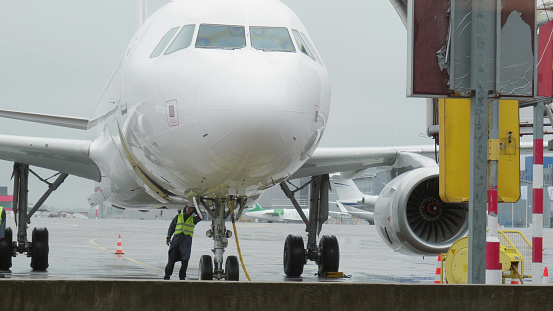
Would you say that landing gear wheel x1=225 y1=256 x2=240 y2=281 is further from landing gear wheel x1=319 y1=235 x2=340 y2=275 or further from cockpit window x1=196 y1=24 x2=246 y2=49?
landing gear wheel x1=319 y1=235 x2=340 y2=275

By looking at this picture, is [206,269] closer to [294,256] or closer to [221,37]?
[221,37]

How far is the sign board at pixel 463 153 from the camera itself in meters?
6.99

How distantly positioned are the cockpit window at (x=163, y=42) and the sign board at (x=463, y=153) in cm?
294

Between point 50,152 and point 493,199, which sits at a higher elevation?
point 50,152

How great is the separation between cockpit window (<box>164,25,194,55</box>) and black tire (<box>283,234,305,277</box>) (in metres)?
6.64

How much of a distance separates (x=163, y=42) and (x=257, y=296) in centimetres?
450

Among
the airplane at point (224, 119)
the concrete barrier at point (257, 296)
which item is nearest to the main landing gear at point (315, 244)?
the airplane at point (224, 119)

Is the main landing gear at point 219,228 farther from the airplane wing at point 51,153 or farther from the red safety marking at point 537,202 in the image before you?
the airplane wing at point 51,153

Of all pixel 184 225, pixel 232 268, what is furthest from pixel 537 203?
pixel 184 225

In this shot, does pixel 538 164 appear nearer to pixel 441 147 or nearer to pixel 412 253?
pixel 441 147

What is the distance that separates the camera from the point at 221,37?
27.5ft

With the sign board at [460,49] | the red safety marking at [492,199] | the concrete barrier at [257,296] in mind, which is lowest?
the concrete barrier at [257,296]

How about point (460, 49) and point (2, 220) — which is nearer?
point (460, 49)

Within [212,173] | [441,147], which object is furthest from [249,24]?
[441,147]
